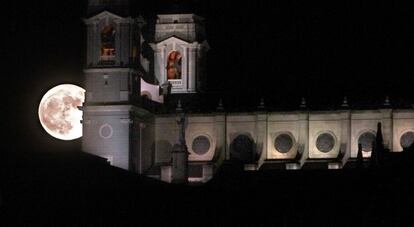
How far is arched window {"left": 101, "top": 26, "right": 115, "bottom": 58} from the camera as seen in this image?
147m

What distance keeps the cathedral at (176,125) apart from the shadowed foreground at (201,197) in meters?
14.5

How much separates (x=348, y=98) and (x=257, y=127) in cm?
A: 727

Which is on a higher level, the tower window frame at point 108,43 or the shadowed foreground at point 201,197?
the tower window frame at point 108,43

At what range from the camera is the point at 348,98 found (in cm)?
15125

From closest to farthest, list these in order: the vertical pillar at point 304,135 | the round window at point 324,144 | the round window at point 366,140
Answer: the round window at point 366,140, the vertical pillar at point 304,135, the round window at point 324,144

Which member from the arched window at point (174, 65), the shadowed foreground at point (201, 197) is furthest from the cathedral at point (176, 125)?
the shadowed foreground at point (201, 197)

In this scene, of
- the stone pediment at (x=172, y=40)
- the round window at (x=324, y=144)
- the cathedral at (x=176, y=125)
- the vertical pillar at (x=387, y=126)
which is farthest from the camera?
the stone pediment at (x=172, y=40)

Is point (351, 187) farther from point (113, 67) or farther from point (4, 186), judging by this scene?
point (113, 67)

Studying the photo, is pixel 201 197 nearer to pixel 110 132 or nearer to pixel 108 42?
pixel 110 132

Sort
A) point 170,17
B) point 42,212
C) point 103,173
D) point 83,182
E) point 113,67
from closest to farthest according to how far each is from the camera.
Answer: point 42,212
point 83,182
point 103,173
point 113,67
point 170,17

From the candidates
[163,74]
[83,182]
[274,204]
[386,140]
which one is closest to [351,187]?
[274,204]

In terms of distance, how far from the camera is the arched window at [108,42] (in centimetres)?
14662

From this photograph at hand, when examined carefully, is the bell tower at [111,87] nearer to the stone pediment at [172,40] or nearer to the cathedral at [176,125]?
the cathedral at [176,125]

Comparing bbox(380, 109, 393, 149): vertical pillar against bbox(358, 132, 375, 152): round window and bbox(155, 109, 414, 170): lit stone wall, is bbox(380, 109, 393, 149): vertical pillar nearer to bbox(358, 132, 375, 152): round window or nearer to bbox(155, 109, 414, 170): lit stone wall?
bbox(155, 109, 414, 170): lit stone wall
